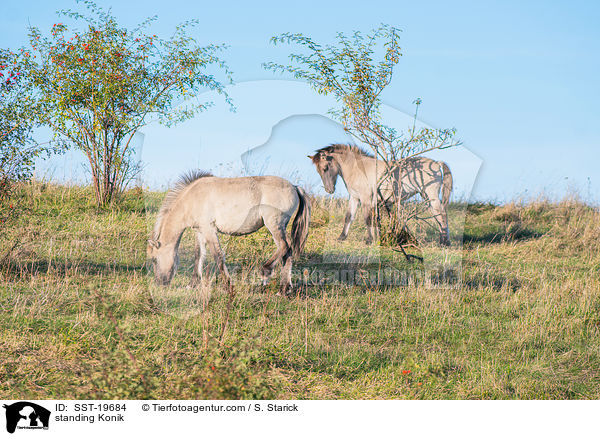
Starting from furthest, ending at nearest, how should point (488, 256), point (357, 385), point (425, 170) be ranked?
1. point (425, 170)
2. point (488, 256)
3. point (357, 385)

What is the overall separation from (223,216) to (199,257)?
0.83m

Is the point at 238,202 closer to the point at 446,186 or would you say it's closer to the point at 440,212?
the point at 440,212

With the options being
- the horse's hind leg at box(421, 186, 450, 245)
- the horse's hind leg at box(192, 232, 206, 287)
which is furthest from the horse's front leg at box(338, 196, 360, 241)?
the horse's hind leg at box(192, 232, 206, 287)

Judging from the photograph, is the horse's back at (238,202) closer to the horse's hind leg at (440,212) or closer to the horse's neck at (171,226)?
the horse's neck at (171,226)

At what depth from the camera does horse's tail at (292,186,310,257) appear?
7.79 meters

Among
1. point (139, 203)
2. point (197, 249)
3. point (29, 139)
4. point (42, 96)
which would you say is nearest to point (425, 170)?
point (197, 249)

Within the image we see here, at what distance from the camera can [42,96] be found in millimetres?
12711

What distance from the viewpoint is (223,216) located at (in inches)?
295

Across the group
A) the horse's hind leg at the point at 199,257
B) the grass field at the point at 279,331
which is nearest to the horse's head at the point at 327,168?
the grass field at the point at 279,331

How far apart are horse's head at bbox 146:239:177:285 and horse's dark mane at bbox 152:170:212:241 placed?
176 mm

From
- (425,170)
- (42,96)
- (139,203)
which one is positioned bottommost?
(139,203)

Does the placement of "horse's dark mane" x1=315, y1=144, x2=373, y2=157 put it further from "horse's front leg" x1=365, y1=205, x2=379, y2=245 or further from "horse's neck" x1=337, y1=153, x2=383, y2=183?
"horse's front leg" x1=365, y1=205, x2=379, y2=245
